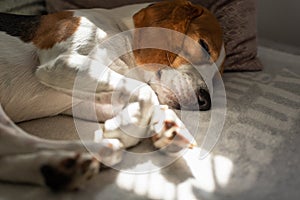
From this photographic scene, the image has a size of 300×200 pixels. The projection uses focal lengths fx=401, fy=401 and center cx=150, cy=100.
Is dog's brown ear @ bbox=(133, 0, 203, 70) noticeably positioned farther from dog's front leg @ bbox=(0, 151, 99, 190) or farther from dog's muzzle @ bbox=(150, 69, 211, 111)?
dog's front leg @ bbox=(0, 151, 99, 190)

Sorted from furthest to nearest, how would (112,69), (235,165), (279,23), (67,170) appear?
(279,23), (112,69), (235,165), (67,170)

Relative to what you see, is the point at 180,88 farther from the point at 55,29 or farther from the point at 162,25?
the point at 55,29

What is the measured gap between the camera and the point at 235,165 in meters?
1.22

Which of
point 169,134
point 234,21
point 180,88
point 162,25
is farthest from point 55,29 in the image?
point 234,21

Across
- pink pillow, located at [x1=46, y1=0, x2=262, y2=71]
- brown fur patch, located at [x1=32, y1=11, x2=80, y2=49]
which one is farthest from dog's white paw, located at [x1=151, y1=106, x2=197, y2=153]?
pink pillow, located at [x1=46, y1=0, x2=262, y2=71]

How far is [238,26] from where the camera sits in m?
1.84

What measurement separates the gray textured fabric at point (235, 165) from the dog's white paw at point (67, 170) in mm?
30

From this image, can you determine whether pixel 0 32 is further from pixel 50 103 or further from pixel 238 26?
pixel 238 26

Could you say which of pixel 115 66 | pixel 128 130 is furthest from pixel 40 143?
pixel 115 66

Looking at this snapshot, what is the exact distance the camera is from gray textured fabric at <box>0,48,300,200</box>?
3.55 ft

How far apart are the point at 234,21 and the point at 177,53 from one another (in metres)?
0.49

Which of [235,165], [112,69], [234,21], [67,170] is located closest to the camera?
[67,170]

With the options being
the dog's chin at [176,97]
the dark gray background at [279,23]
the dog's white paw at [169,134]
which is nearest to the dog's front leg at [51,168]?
the dog's white paw at [169,134]

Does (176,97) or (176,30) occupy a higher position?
(176,30)
